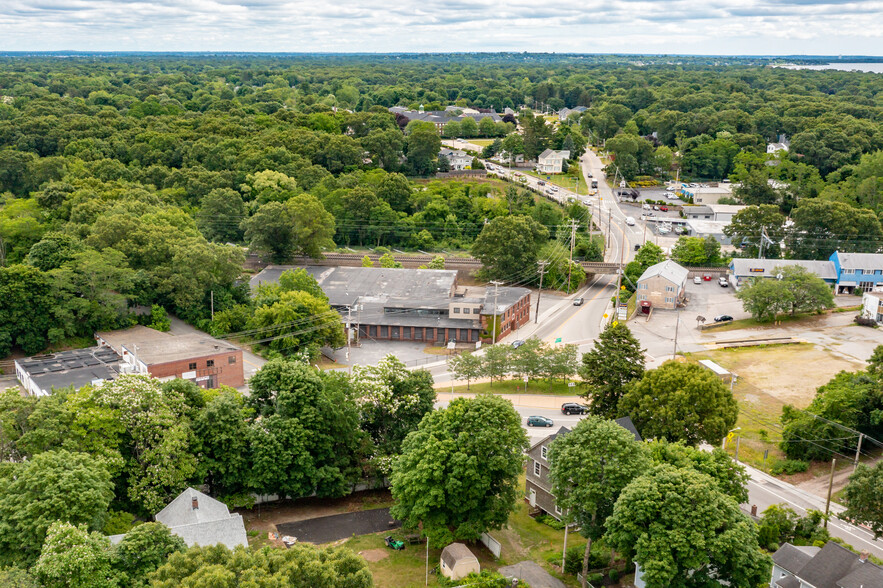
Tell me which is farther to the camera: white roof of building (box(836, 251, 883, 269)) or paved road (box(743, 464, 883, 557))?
white roof of building (box(836, 251, 883, 269))

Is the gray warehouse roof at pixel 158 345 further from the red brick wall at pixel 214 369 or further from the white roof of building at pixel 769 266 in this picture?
the white roof of building at pixel 769 266

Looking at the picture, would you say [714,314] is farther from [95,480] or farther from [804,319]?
[95,480]

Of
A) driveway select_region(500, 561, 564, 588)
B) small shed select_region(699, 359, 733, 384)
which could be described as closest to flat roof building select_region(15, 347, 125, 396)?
driveway select_region(500, 561, 564, 588)

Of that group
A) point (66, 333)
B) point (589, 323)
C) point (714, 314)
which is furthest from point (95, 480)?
point (714, 314)

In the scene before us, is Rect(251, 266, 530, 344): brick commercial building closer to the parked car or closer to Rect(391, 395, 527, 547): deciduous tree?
the parked car

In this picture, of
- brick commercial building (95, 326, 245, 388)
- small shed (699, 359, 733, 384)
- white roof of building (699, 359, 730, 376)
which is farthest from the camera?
white roof of building (699, 359, 730, 376)

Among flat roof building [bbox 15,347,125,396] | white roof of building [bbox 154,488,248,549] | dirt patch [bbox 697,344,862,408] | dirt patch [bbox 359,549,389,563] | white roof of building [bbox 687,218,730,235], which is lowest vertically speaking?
dirt patch [bbox 359,549,389,563]

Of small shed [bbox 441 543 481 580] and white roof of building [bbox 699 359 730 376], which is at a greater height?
white roof of building [bbox 699 359 730 376]

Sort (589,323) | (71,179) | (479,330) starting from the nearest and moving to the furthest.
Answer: (479,330), (589,323), (71,179)

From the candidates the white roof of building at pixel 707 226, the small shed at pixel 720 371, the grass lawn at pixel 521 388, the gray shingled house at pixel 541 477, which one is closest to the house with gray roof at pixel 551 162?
the white roof of building at pixel 707 226
